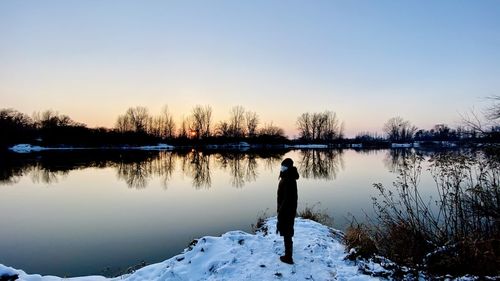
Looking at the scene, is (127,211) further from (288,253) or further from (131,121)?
(131,121)

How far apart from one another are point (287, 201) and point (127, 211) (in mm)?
9984

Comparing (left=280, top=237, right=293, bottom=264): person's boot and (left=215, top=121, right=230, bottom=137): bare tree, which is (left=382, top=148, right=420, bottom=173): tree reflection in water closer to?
(left=280, top=237, right=293, bottom=264): person's boot

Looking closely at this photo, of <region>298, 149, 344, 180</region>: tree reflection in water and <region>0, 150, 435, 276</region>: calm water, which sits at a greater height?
<region>298, 149, 344, 180</region>: tree reflection in water

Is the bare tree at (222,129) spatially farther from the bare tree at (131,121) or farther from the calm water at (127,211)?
the calm water at (127,211)

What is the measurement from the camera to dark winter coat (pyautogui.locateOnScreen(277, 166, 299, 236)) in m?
6.12

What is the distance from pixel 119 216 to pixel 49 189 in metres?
9.57

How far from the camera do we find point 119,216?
1276cm

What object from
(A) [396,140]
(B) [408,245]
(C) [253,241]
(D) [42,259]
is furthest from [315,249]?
(A) [396,140]

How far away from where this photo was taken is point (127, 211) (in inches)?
538

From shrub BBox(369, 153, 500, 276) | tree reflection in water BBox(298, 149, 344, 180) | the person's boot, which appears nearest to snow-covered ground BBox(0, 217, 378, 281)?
the person's boot

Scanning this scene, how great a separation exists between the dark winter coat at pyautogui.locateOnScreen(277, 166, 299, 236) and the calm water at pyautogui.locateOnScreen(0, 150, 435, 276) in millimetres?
3918

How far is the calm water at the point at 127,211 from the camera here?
850 cm

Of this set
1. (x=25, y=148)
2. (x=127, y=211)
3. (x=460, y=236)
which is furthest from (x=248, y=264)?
(x=25, y=148)

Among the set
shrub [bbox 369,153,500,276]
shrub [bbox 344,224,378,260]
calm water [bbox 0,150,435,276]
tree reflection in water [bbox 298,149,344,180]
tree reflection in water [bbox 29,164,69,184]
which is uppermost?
shrub [bbox 369,153,500,276]
